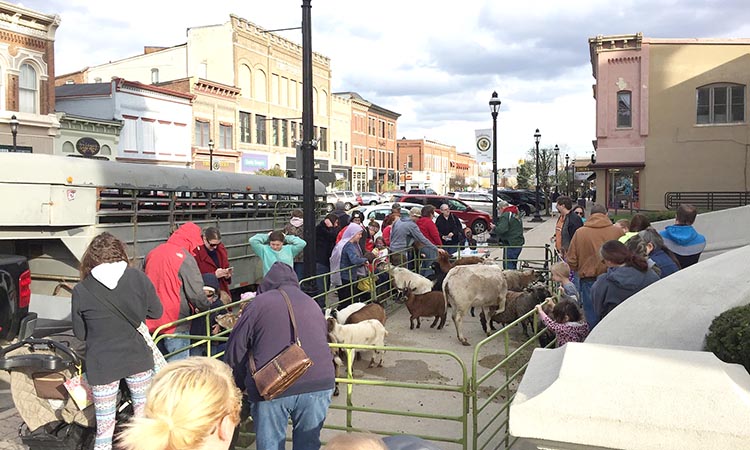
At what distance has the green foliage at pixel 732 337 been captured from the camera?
3.58 meters

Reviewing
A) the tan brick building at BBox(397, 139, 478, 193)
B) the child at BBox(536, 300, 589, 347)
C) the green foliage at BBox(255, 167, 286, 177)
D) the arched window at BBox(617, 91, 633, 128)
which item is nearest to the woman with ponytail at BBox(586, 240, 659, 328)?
the child at BBox(536, 300, 589, 347)

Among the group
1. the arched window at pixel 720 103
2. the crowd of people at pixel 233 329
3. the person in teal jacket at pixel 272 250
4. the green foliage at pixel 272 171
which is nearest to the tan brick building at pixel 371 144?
the green foliage at pixel 272 171

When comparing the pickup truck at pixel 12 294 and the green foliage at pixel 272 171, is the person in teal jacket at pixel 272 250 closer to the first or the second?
the pickup truck at pixel 12 294

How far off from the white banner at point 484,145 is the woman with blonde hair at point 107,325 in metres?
18.1

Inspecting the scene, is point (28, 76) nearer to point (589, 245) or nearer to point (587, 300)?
point (589, 245)

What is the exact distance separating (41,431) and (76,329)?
0.92 m

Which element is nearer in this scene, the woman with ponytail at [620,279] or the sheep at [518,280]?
the woman with ponytail at [620,279]

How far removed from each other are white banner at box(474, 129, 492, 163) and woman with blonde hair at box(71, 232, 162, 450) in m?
18.1

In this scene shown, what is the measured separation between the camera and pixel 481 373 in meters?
7.70

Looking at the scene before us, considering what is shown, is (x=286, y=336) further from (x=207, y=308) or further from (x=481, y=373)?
(x=481, y=373)

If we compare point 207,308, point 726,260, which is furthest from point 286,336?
point 726,260

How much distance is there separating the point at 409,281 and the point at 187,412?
7649 millimetres

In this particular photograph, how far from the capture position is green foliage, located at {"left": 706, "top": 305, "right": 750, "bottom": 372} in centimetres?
358

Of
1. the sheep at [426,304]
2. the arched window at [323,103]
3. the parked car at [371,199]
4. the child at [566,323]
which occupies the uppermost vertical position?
the arched window at [323,103]
